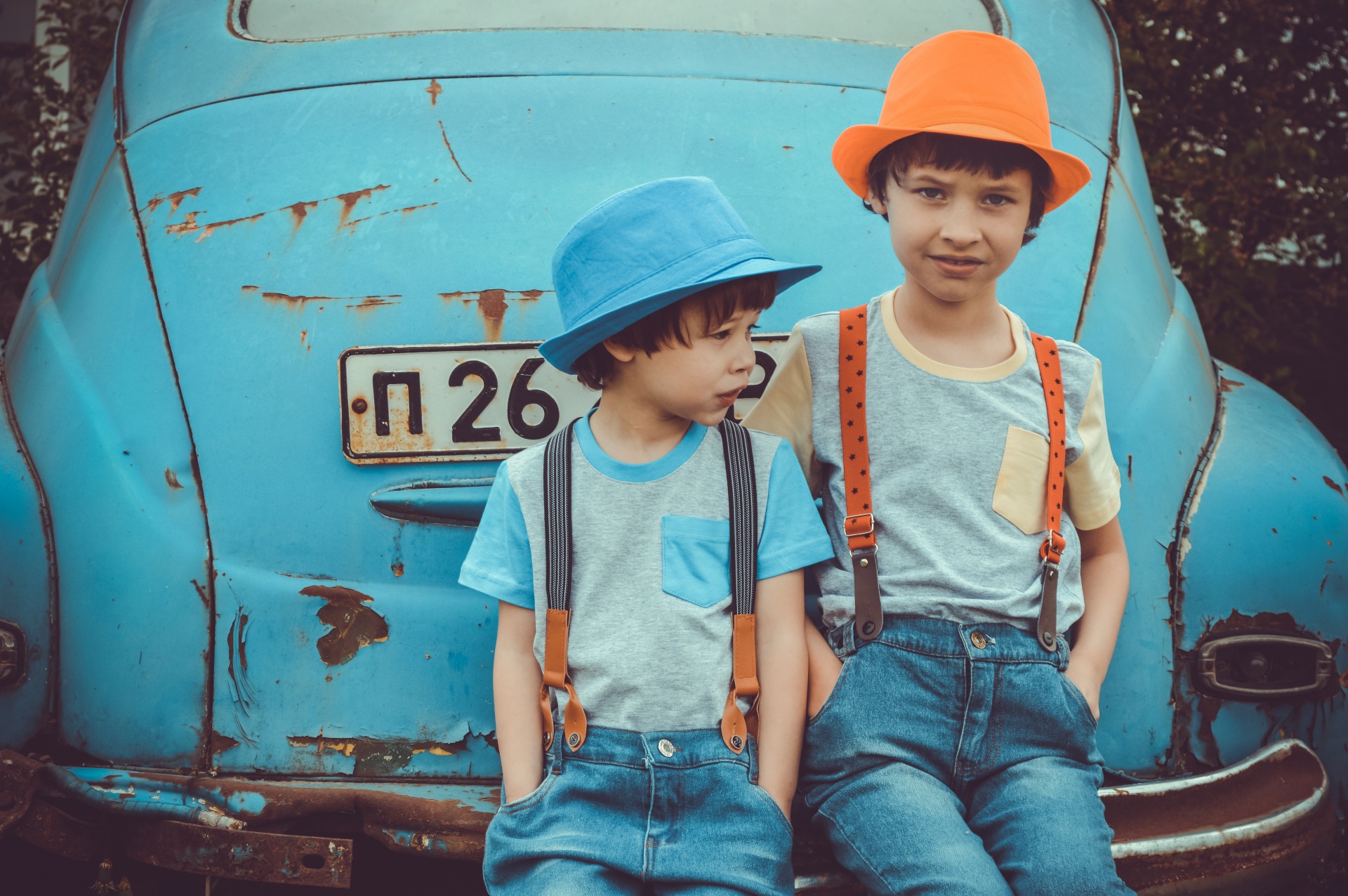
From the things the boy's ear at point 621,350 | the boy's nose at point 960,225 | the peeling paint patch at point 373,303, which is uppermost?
the boy's nose at point 960,225

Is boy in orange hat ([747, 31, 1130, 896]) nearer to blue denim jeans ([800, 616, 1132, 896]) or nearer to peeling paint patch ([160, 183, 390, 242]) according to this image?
blue denim jeans ([800, 616, 1132, 896])

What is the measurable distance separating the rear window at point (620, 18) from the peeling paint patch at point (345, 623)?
1.21 m

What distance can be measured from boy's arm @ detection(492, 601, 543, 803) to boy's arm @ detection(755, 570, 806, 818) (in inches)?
1.2

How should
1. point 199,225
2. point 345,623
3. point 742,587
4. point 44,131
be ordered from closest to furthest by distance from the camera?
point 742,587
point 345,623
point 199,225
point 44,131

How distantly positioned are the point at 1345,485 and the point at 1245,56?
3.38 metres

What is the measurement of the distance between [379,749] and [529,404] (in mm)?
590

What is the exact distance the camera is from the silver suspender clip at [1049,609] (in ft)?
5.37

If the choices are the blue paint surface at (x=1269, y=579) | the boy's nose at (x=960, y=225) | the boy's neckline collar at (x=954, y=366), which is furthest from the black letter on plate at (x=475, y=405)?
the blue paint surface at (x=1269, y=579)

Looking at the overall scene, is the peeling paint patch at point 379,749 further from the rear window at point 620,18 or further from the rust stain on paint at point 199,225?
the rear window at point 620,18

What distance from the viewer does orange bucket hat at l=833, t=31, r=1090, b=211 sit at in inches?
62.4

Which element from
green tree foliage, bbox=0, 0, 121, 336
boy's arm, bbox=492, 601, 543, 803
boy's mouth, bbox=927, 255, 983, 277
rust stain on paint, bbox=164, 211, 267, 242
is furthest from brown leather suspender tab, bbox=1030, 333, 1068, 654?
green tree foliage, bbox=0, 0, 121, 336

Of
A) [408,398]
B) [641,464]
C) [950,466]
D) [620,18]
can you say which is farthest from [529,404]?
[620,18]

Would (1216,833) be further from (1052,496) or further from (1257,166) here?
(1257,166)

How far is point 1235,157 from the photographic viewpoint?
4352mm
